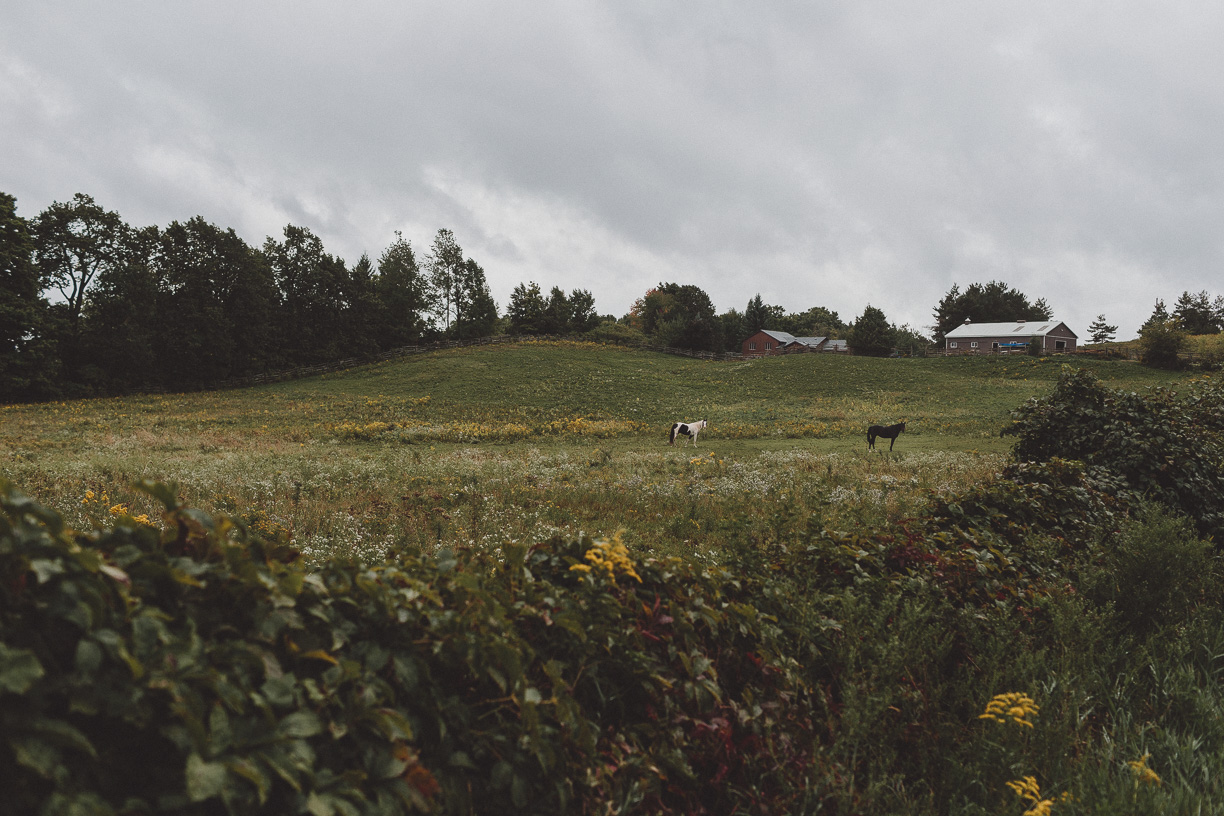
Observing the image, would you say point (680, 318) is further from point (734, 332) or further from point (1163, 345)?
point (1163, 345)

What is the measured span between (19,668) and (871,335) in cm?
8320

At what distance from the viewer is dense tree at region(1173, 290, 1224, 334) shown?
103188mm

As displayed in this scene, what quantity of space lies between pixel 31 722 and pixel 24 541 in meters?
0.48

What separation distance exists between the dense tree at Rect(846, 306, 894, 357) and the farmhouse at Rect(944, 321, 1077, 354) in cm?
1741

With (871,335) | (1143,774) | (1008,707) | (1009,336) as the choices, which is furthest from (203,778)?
(1009,336)

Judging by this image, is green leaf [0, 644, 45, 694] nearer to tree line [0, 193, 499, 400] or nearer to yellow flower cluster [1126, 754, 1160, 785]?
yellow flower cluster [1126, 754, 1160, 785]

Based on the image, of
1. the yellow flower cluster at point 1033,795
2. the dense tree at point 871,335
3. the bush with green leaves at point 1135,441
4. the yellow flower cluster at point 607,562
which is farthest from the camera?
the dense tree at point 871,335

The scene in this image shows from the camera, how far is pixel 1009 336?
8831 centimetres

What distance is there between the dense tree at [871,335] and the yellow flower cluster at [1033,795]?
263ft

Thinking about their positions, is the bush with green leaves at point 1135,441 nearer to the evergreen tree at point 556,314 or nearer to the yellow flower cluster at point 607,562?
the yellow flower cluster at point 607,562

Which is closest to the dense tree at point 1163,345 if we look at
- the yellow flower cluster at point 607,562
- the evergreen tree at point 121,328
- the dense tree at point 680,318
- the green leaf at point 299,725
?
the dense tree at point 680,318

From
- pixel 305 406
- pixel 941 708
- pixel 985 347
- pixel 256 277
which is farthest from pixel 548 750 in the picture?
pixel 985 347

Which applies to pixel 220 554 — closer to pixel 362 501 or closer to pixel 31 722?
pixel 31 722

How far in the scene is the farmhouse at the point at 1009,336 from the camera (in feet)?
284
